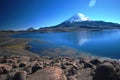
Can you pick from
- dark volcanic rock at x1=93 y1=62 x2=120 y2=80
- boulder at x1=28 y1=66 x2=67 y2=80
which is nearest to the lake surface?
dark volcanic rock at x1=93 y1=62 x2=120 y2=80

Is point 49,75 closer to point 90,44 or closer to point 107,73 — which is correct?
point 107,73

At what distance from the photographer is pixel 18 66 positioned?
2036 centimetres

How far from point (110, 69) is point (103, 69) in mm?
486

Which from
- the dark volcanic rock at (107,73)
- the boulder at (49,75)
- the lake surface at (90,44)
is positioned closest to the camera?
the boulder at (49,75)

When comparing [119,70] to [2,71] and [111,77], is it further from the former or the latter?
[2,71]

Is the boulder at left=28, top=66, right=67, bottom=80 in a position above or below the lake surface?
above

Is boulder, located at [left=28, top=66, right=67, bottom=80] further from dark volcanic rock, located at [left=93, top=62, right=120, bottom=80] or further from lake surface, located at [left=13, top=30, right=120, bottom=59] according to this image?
lake surface, located at [left=13, top=30, right=120, bottom=59]

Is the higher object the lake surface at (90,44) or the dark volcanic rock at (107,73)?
the dark volcanic rock at (107,73)

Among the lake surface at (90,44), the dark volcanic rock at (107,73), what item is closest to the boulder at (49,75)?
the dark volcanic rock at (107,73)

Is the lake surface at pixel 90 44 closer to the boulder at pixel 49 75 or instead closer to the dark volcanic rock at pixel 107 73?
the dark volcanic rock at pixel 107 73

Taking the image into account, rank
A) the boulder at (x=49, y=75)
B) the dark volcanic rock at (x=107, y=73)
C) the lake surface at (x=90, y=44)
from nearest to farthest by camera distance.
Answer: the boulder at (x=49, y=75), the dark volcanic rock at (x=107, y=73), the lake surface at (x=90, y=44)

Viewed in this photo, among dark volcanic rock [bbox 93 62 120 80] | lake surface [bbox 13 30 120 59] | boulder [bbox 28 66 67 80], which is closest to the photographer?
boulder [bbox 28 66 67 80]

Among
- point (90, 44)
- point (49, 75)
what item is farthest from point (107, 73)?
point (90, 44)

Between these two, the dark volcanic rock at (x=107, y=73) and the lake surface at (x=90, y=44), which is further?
the lake surface at (x=90, y=44)
